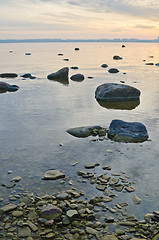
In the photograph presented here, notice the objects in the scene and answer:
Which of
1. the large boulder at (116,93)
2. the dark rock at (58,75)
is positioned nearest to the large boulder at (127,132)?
the large boulder at (116,93)

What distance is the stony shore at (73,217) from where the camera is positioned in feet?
16.7

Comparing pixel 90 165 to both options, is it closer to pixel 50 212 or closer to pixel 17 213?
pixel 50 212

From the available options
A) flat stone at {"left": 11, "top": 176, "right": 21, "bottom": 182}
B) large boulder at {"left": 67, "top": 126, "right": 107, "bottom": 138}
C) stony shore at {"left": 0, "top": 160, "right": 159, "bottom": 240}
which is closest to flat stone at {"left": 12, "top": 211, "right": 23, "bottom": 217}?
stony shore at {"left": 0, "top": 160, "right": 159, "bottom": 240}

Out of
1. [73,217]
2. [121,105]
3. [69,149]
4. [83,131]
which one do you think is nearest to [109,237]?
[73,217]

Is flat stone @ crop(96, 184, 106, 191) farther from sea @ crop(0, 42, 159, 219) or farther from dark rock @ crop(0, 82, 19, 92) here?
dark rock @ crop(0, 82, 19, 92)

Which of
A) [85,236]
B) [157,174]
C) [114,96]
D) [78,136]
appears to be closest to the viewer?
[85,236]

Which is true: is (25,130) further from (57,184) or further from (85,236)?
(85,236)

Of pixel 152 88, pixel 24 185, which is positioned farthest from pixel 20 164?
pixel 152 88

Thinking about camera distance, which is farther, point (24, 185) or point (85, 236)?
point (24, 185)

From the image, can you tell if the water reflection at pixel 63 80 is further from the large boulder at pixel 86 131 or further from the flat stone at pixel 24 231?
the flat stone at pixel 24 231

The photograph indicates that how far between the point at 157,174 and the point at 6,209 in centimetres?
422

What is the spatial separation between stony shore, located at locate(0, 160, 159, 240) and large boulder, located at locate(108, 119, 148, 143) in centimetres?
353

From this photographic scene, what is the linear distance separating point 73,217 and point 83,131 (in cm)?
547

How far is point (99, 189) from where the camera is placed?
6672mm
